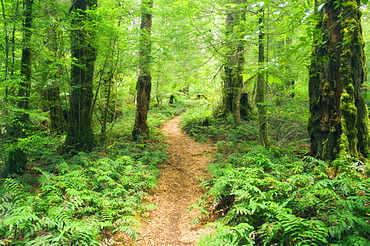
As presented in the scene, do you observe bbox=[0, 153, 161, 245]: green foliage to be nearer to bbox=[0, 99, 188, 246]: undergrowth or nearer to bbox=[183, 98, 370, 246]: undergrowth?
bbox=[0, 99, 188, 246]: undergrowth

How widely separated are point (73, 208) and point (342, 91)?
221 inches

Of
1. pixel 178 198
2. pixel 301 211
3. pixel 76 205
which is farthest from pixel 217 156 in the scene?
pixel 76 205

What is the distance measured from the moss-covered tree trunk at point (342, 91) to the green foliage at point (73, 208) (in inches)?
164

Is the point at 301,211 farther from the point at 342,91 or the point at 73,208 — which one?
the point at 73,208

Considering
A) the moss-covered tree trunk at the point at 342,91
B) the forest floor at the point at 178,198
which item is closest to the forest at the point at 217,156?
the moss-covered tree trunk at the point at 342,91

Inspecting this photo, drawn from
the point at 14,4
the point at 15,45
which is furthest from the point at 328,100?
the point at 14,4

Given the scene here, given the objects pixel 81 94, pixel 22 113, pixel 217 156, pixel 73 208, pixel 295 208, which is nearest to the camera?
pixel 295 208

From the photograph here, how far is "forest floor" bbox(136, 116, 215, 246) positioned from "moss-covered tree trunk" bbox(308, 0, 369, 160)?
122 inches

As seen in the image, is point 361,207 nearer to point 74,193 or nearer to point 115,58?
point 74,193

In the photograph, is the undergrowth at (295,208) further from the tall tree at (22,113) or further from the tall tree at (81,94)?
the tall tree at (81,94)

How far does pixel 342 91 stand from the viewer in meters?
4.68

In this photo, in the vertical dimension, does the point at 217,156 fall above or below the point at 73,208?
above

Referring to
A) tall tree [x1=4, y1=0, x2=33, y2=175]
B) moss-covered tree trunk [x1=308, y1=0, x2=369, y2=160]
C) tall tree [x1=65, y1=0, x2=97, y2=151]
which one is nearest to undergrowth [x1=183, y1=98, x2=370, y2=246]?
moss-covered tree trunk [x1=308, y1=0, x2=369, y2=160]

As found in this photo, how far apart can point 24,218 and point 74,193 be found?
46.6 inches
